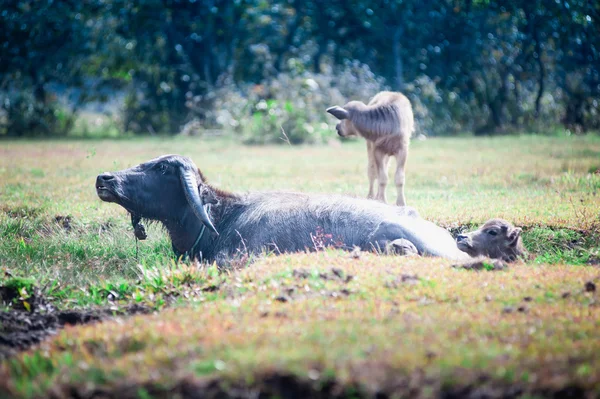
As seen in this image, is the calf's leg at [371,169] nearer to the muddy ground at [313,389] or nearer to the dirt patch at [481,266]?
the dirt patch at [481,266]

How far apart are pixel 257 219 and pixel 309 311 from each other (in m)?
2.81

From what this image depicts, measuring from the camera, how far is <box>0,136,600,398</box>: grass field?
407 centimetres

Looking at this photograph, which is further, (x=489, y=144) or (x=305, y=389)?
(x=489, y=144)

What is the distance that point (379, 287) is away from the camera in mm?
5836

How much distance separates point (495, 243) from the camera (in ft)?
25.1

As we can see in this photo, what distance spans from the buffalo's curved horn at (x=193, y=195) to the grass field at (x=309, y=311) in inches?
26.1

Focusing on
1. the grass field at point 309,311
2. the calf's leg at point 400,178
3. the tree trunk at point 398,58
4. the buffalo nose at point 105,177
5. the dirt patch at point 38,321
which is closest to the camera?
the grass field at point 309,311

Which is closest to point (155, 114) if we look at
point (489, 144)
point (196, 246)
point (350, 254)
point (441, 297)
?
point (489, 144)

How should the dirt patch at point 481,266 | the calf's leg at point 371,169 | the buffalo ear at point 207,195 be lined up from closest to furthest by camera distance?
the dirt patch at point 481,266 < the buffalo ear at point 207,195 < the calf's leg at point 371,169

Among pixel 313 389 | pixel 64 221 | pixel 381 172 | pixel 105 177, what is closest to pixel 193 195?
pixel 105 177

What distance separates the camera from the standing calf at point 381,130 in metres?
10.4

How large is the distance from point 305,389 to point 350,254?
2993 millimetres

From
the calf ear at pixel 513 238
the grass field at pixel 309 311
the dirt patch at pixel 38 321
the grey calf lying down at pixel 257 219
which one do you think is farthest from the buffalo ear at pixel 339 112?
the dirt patch at pixel 38 321

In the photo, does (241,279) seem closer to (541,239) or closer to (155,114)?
(541,239)
